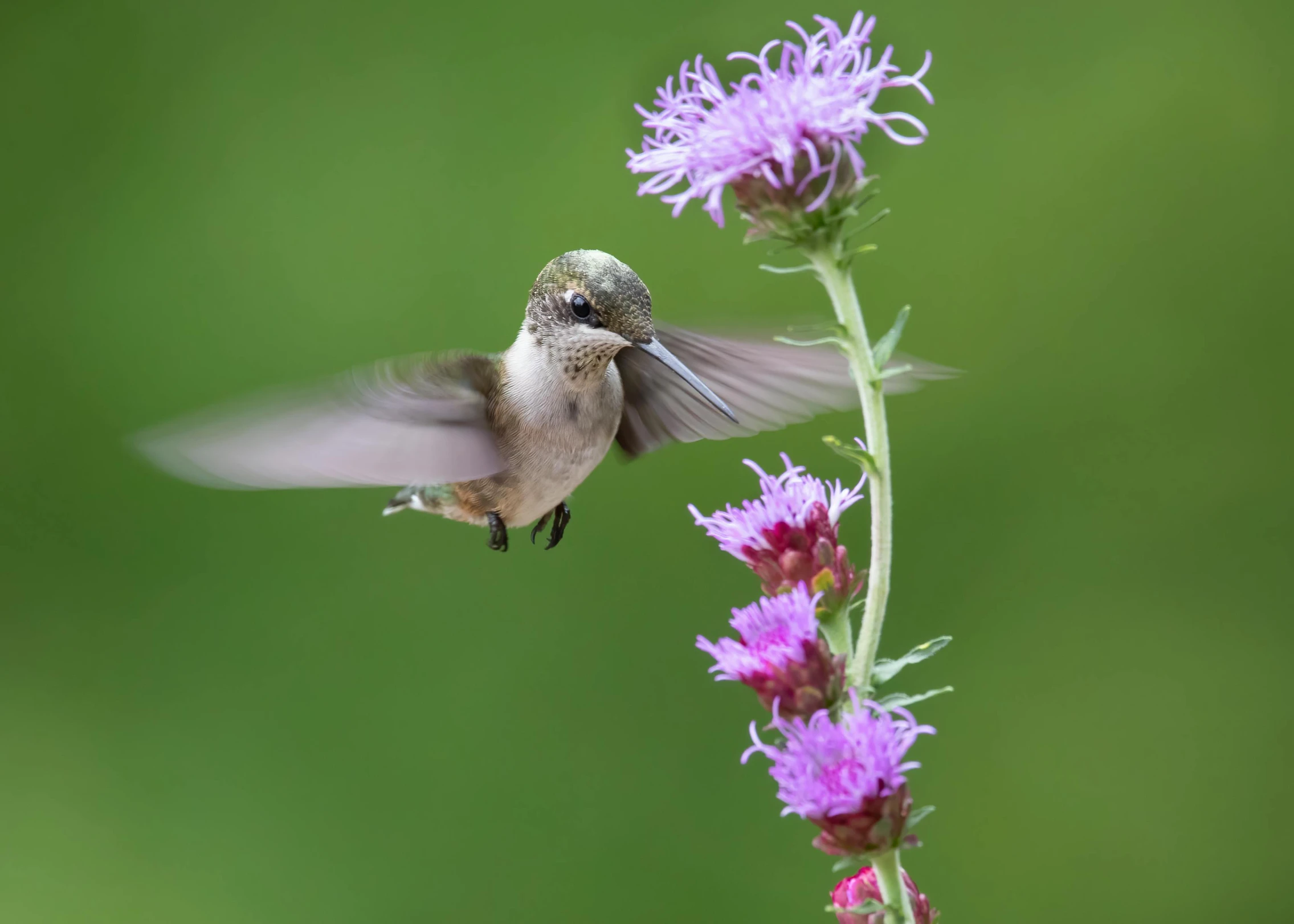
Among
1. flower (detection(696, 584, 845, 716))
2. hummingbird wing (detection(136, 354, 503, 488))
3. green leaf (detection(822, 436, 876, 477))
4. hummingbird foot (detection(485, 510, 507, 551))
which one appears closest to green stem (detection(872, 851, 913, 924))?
flower (detection(696, 584, 845, 716))

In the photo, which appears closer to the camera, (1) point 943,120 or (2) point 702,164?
(2) point 702,164

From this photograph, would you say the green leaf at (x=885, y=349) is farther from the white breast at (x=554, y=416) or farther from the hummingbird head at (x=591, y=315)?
the white breast at (x=554, y=416)

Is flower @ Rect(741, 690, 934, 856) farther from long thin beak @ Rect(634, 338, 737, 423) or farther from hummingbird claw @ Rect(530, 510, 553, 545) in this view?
hummingbird claw @ Rect(530, 510, 553, 545)

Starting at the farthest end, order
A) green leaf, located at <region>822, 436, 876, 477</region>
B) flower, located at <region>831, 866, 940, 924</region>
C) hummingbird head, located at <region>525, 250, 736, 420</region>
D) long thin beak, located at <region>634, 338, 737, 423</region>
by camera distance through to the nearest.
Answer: hummingbird head, located at <region>525, 250, 736, 420</region> < long thin beak, located at <region>634, 338, 737, 423</region> < flower, located at <region>831, 866, 940, 924</region> < green leaf, located at <region>822, 436, 876, 477</region>

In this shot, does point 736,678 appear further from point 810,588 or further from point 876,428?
point 876,428

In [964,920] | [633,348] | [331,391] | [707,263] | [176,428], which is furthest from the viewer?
[707,263]

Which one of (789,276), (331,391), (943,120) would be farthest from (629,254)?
(331,391)
